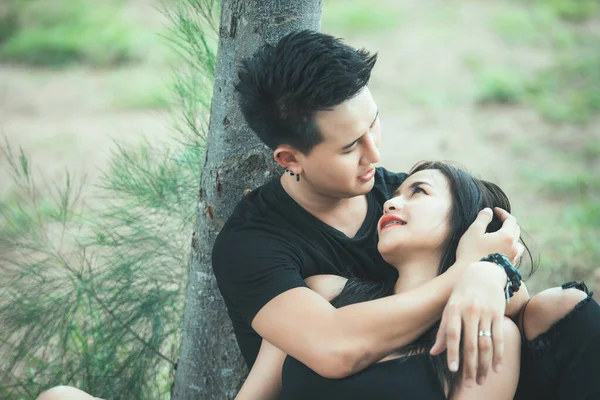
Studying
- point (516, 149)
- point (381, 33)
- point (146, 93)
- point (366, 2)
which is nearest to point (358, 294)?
point (516, 149)

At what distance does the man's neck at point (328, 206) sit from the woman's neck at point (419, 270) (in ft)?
0.82

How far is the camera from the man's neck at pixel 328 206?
8.67ft

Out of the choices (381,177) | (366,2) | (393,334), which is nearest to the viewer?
(393,334)

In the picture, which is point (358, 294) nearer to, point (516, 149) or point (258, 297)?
point (258, 297)

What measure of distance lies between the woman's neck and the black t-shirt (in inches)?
5.5

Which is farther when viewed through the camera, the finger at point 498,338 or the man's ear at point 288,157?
the man's ear at point 288,157

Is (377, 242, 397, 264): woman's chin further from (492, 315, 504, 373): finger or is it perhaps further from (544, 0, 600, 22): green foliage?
(544, 0, 600, 22): green foliage

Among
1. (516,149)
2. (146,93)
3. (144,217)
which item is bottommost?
(516,149)

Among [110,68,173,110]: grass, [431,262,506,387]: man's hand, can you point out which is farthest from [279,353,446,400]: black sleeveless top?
[110,68,173,110]: grass

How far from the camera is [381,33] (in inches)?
355

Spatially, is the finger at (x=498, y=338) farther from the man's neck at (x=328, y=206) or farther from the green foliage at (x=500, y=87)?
the green foliage at (x=500, y=87)

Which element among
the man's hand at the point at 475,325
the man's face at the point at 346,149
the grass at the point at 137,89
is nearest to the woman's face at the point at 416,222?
the man's face at the point at 346,149

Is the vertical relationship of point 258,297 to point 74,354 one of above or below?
above

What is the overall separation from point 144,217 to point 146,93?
182 inches
